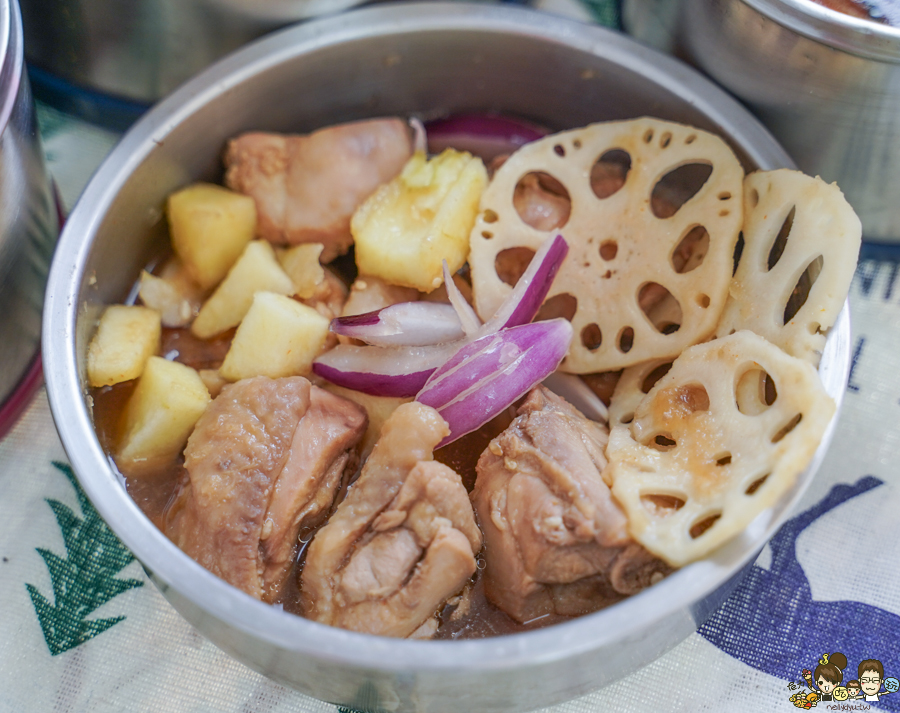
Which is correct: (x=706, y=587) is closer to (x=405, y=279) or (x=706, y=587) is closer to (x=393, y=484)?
(x=393, y=484)

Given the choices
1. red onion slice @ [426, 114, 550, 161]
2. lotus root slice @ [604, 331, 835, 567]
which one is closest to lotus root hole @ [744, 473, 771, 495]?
lotus root slice @ [604, 331, 835, 567]

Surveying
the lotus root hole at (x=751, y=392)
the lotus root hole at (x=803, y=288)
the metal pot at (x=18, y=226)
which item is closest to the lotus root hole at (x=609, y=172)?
the lotus root hole at (x=803, y=288)

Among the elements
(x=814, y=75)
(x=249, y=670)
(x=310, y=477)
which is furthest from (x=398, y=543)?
(x=814, y=75)

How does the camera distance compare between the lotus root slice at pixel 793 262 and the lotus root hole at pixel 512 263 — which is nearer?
the lotus root slice at pixel 793 262

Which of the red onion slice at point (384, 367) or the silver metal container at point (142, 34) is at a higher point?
the silver metal container at point (142, 34)

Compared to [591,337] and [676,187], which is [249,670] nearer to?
[591,337]

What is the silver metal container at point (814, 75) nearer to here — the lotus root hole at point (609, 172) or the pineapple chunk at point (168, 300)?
the lotus root hole at point (609, 172)
